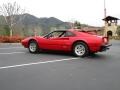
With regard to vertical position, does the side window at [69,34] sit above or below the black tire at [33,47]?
above

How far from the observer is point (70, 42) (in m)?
11.3

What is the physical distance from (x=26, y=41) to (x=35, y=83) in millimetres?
7088

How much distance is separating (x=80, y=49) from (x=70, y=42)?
0.62 metres

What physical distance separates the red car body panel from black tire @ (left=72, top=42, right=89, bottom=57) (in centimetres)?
17

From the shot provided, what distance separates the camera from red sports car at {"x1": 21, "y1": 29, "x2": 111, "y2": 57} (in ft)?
35.4

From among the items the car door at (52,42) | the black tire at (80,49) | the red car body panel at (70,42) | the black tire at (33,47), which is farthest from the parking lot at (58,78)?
the black tire at (33,47)

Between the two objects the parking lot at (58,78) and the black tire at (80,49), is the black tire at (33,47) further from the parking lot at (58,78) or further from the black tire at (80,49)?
the parking lot at (58,78)

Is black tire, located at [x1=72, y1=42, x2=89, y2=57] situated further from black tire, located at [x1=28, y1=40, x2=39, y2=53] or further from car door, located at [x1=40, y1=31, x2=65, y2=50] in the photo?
black tire, located at [x1=28, y1=40, x2=39, y2=53]

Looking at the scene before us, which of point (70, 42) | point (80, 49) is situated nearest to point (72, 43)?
point (70, 42)

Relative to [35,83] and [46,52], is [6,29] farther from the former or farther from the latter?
[35,83]

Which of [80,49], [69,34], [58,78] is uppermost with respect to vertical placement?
[69,34]

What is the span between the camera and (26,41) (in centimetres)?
1280

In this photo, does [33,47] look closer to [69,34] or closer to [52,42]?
[52,42]

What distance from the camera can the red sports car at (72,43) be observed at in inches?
425
